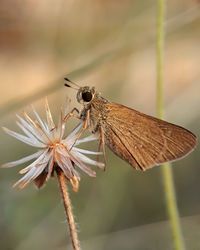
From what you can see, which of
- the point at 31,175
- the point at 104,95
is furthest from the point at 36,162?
the point at 104,95

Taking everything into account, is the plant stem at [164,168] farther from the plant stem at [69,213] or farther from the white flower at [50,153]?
the plant stem at [69,213]

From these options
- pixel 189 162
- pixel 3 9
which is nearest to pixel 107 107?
pixel 3 9

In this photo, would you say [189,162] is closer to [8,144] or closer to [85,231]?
[8,144]

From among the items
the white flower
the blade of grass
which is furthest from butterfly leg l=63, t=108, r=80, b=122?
the blade of grass

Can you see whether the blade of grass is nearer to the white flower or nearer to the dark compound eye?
the dark compound eye

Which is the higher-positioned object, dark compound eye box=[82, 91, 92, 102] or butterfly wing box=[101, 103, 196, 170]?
dark compound eye box=[82, 91, 92, 102]

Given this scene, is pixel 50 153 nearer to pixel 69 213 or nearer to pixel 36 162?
pixel 36 162
